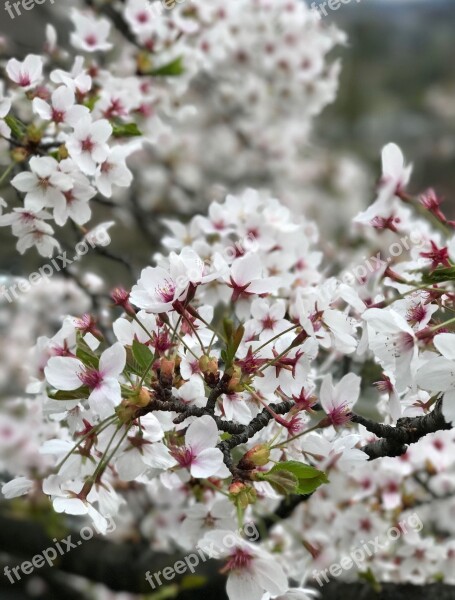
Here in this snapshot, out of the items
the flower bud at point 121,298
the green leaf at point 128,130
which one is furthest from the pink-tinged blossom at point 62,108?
the flower bud at point 121,298

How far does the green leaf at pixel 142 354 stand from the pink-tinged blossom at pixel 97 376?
0.06ft

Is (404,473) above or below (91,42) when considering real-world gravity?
below

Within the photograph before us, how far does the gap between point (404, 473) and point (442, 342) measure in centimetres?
71

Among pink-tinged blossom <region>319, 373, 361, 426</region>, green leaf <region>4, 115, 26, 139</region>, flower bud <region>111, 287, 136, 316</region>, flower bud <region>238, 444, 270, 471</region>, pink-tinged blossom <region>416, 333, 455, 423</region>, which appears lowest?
pink-tinged blossom <region>319, 373, 361, 426</region>

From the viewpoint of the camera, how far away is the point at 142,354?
76 cm

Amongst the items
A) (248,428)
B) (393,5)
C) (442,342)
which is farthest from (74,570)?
(393,5)

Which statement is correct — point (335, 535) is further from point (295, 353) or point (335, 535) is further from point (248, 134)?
point (248, 134)

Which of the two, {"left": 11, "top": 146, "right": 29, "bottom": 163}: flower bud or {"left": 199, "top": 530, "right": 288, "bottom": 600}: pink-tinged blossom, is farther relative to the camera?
{"left": 11, "top": 146, "right": 29, "bottom": 163}: flower bud

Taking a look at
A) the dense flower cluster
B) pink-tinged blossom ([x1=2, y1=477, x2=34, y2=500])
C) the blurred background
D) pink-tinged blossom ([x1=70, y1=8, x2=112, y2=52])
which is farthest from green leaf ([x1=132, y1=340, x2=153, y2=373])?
the blurred background

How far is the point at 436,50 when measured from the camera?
7398 mm

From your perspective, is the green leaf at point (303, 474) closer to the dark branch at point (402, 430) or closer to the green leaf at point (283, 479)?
the green leaf at point (283, 479)

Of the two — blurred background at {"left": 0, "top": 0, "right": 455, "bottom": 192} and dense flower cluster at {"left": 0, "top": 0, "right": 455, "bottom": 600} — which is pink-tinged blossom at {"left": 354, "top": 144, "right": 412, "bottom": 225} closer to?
dense flower cluster at {"left": 0, "top": 0, "right": 455, "bottom": 600}

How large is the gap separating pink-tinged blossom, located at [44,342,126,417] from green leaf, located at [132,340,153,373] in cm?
2

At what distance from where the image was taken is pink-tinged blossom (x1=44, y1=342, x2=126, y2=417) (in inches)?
28.0
